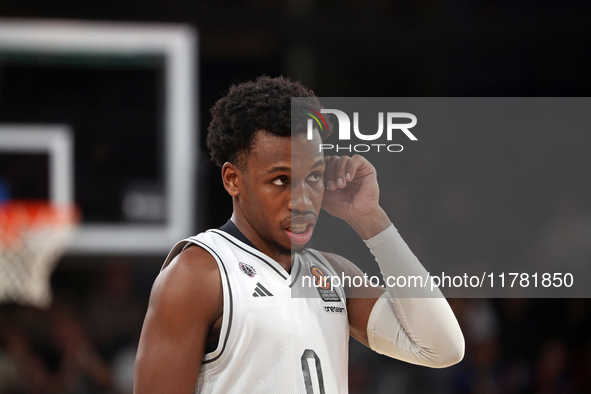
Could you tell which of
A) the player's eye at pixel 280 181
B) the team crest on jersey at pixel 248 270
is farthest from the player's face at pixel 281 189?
the team crest on jersey at pixel 248 270

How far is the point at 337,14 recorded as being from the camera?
682cm

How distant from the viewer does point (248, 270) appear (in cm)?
201

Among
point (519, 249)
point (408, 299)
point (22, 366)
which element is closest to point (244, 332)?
point (408, 299)

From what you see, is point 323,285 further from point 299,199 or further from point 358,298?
point 299,199

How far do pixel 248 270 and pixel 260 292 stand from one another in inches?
3.0

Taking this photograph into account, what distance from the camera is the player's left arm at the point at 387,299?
214 cm

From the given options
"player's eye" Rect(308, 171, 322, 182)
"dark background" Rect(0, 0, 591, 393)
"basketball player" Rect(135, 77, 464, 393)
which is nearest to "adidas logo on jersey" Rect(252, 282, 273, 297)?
"basketball player" Rect(135, 77, 464, 393)

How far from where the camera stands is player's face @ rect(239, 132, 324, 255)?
6.64 feet

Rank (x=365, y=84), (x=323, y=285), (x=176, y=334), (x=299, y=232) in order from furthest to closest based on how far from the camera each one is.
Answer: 1. (x=365, y=84)
2. (x=323, y=285)
3. (x=299, y=232)
4. (x=176, y=334)

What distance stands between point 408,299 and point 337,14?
5.12 metres

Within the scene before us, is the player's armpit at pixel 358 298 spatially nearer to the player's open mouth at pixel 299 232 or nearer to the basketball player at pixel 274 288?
the basketball player at pixel 274 288

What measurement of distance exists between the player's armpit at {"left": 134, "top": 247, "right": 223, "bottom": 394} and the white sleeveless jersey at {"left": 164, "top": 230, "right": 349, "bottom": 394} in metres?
0.06

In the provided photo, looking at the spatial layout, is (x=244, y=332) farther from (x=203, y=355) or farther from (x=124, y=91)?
(x=124, y=91)

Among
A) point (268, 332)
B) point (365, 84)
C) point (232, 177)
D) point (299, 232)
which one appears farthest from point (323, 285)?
point (365, 84)
